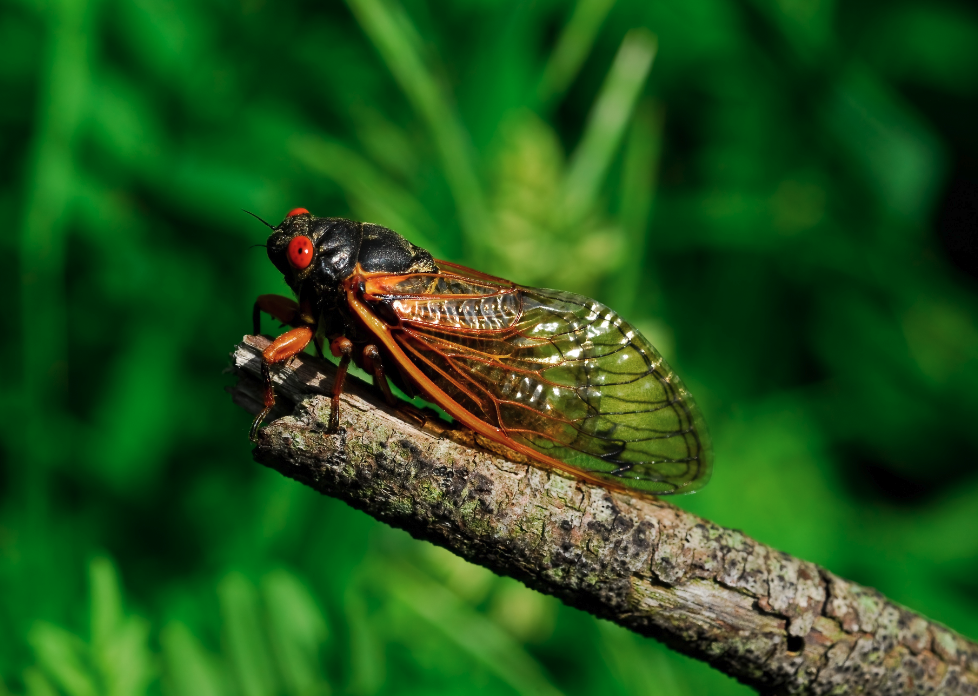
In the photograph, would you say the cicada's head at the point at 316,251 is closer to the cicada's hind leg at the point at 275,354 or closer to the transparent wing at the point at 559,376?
the transparent wing at the point at 559,376

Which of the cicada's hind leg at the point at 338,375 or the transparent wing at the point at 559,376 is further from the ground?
the transparent wing at the point at 559,376

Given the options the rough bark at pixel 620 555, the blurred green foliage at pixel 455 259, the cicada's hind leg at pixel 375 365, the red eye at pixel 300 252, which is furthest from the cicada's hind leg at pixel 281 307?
the blurred green foliage at pixel 455 259

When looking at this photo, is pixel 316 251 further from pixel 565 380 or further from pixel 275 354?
pixel 565 380

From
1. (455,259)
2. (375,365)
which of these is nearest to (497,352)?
(375,365)

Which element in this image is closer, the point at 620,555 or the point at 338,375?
the point at 620,555

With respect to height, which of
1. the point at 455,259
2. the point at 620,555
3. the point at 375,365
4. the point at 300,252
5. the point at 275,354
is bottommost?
the point at 620,555

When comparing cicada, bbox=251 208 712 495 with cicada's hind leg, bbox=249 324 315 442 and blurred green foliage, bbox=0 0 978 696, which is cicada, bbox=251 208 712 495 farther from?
blurred green foliage, bbox=0 0 978 696

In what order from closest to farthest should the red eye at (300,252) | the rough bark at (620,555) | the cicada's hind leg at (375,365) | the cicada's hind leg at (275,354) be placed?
1. the rough bark at (620,555)
2. the cicada's hind leg at (275,354)
3. the cicada's hind leg at (375,365)
4. the red eye at (300,252)
